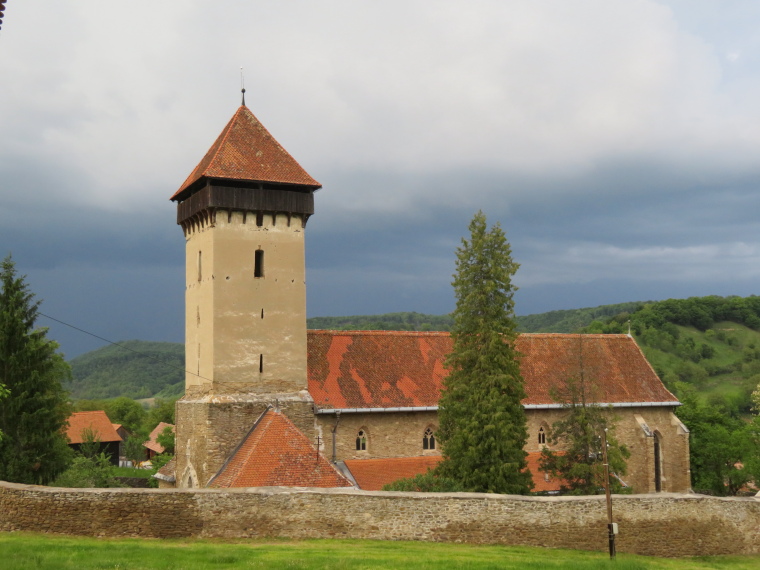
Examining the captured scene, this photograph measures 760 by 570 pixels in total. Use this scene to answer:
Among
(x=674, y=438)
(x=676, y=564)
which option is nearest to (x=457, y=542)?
(x=676, y=564)

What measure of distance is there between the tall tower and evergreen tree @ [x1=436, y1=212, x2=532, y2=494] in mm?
6358

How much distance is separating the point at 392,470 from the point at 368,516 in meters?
10.4

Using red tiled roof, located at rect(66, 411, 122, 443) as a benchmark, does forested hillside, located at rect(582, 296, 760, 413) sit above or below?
above

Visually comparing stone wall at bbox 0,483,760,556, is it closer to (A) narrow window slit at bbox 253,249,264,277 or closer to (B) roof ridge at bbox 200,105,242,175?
(A) narrow window slit at bbox 253,249,264,277

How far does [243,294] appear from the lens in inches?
1287

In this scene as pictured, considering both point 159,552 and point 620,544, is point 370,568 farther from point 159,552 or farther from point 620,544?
point 620,544

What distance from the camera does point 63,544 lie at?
19.7m

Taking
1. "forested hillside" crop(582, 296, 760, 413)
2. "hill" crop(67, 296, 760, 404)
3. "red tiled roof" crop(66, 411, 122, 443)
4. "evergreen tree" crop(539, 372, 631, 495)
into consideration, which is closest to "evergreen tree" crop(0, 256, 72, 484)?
"evergreen tree" crop(539, 372, 631, 495)

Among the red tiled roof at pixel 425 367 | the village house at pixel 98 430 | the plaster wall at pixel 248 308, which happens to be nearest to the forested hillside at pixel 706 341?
the red tiled roof at pixel 425 367

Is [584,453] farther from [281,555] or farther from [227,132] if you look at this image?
[227,132]

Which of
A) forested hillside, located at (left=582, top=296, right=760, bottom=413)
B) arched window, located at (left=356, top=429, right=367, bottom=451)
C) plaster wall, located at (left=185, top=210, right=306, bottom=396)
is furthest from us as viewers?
forested hillside, located at (left=582, top=296, right=760, bottom=413)

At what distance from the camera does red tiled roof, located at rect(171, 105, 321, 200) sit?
106 ft

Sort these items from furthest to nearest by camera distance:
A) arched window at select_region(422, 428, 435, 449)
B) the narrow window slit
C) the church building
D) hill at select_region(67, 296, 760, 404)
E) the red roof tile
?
hill at select_region(67, 296, 760, 404) < arched window at select_region(422, 428, 435, 449) < the narrow window slit < the red roof tile < the church building

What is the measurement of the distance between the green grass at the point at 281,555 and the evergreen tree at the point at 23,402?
18024 mm
